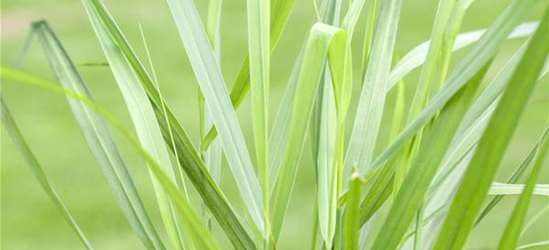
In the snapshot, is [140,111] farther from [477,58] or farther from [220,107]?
[477,58]

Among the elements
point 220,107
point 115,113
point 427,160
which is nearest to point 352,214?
point 427,160

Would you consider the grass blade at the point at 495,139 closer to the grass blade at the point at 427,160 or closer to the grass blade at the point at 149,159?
the grass blade at the point at 427,160

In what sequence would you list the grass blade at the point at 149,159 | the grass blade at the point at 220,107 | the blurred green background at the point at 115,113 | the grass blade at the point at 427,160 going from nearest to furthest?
the grass blade at the point at 149,159
the grass blade at the point at 427,160
the grass blade at the point at 220,107
the blurred green background at the point at 115,113

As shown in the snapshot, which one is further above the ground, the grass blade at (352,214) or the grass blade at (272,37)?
the grass blade at (272,37)

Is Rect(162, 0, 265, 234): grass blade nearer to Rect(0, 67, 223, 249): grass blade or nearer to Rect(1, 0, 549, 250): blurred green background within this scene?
Rect(0, 67, 223, 249): grass blade

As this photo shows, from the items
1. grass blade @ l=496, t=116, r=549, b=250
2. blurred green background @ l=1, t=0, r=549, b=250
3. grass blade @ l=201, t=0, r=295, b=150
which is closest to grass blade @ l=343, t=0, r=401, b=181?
grass blade @ l=201, t=0, r=295, b=150

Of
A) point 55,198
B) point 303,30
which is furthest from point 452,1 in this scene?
point 303,30

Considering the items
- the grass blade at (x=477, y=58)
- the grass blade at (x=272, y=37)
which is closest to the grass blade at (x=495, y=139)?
the grass blade at (x=477, y=58)
